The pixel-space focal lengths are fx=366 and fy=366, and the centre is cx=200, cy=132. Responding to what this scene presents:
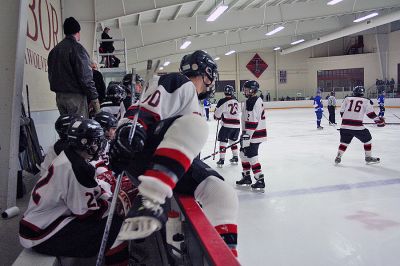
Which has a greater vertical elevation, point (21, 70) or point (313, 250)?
point (21, 70)

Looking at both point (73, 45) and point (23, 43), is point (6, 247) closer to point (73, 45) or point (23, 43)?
point (23, 43)

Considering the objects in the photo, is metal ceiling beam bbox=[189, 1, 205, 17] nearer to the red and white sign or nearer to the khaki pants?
the khaki pants

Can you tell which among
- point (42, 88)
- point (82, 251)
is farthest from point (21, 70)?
point (42, 88)

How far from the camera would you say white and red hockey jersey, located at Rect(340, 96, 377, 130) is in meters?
5.70

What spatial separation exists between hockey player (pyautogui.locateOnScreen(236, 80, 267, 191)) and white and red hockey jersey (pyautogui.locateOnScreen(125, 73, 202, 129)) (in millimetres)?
2943

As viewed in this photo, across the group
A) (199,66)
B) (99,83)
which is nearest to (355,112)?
(99,83)

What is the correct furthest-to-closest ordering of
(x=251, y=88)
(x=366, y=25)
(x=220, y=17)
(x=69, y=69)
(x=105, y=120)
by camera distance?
(x=366, y=25) → (x=220, y=17) → (x=251, y=88) → (x=69, y=69) → (x=105, y=120)

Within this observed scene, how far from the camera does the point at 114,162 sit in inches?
54.1

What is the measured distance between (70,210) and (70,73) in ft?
5.10

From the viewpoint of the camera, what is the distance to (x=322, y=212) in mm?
3291

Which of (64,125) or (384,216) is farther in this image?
(384,216)

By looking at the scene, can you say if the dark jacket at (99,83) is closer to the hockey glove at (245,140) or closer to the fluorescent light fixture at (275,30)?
the hockey glove at (245,140)

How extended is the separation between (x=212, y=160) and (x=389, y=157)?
2877 millimetres

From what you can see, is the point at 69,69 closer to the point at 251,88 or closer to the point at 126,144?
the point at 126,144
